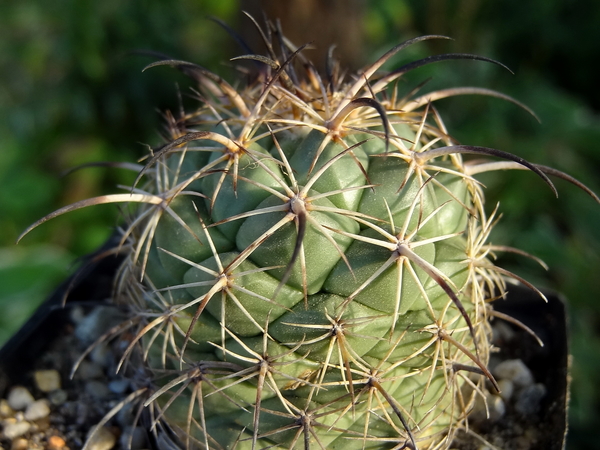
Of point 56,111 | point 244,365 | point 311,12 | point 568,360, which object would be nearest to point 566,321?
point 568,360

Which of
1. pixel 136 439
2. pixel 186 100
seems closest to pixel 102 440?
pixel 136 439

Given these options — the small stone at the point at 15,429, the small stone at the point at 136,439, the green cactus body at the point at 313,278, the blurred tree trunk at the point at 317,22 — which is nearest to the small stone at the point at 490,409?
the green cactus body at the point at 313,278

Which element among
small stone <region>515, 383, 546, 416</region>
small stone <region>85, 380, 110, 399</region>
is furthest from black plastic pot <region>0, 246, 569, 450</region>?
small stone <region>85, 380, 110, 399</region>

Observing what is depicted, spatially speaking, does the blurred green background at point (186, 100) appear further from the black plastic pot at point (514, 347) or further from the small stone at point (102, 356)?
Result: the small stone at point (102, 356)

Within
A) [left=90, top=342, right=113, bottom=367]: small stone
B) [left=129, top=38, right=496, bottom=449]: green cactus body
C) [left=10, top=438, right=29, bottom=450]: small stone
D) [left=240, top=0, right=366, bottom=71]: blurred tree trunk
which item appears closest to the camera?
[left=129, top=38, right=496, bottom=449]: green cactus body

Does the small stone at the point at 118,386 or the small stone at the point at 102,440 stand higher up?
the small stone at the point at 102,440

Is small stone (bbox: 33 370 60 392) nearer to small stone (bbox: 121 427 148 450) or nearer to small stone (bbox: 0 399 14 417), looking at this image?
small stone (bbox: 0 399 14 417)

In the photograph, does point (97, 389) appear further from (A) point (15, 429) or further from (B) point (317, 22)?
(B) point (317, 22)
